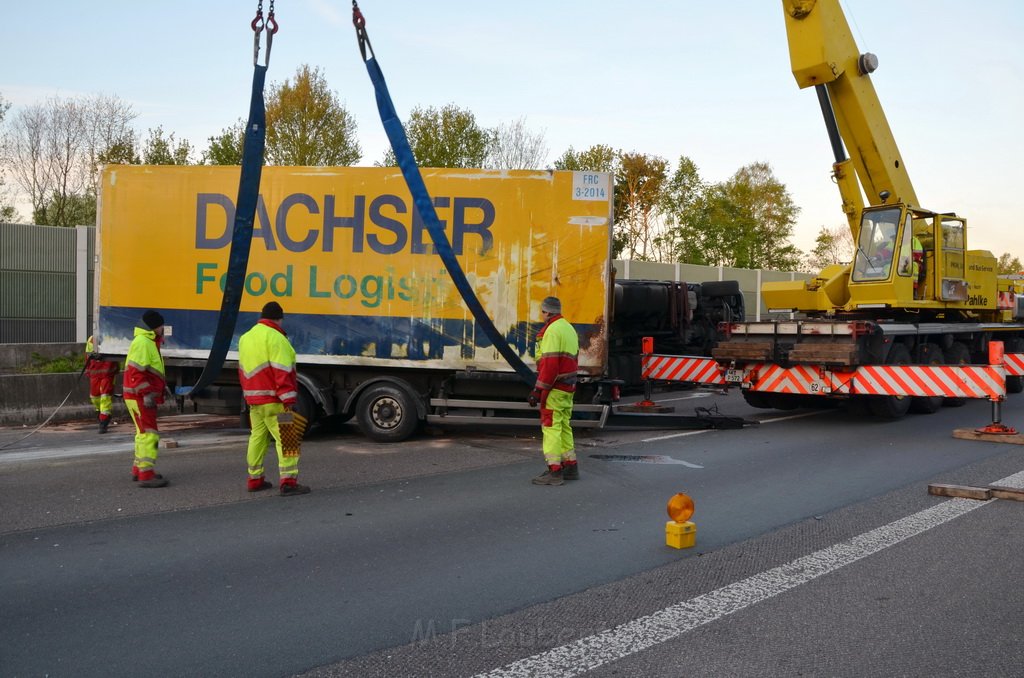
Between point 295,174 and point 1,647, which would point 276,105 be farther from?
point 1,647

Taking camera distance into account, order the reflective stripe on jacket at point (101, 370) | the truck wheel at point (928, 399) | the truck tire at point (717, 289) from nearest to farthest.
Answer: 1. the reflective stripe on jacket at point (101, 370)
2. the truck wheel at point (928, 399)
3. the truck tire at point (717, 289)

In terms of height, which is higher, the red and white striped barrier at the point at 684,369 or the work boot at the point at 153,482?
the red and white striped barrier at the point at 684,369

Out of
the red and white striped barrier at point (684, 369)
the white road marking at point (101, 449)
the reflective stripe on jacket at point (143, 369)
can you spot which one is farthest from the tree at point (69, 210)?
the reflective stripe on jacket at point (143, 369)

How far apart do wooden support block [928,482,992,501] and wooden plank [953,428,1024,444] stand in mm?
3402

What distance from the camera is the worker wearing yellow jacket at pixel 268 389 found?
7215 mm

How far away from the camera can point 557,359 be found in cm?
767

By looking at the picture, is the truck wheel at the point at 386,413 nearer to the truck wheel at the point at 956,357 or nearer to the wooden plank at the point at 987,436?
the wooden plank at the point at 987,436

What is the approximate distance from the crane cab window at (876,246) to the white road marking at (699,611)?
6.97 meters

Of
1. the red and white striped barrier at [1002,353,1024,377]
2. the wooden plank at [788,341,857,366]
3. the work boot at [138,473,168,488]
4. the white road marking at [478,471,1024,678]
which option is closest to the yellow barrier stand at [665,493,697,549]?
the white road marking at [478,471,1024,678]

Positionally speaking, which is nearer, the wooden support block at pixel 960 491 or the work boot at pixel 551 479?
the wooden support block at pixel 960 491

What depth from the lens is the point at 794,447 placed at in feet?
32.5

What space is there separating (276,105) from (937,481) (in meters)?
29.1

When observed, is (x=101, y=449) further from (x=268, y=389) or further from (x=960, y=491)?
(x=960, y=491)

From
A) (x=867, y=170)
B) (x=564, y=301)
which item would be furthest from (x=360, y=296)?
(x=867, y=170)
